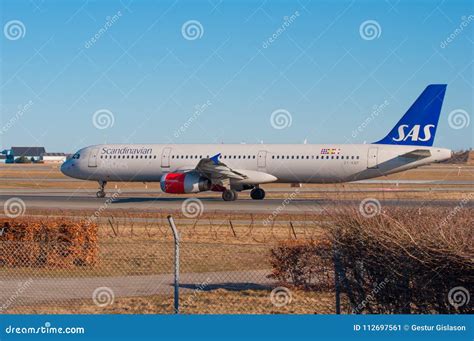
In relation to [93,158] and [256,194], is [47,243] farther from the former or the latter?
[93,158]

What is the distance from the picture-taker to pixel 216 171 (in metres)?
41.5

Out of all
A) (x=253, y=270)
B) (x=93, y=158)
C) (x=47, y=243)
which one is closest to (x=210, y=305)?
(x=253, y=270)

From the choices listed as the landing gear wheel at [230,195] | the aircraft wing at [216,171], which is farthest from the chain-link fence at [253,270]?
the landing gear wheel at [230,195]

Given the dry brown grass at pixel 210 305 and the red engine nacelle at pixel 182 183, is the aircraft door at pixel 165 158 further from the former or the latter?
the dry brown grass at pixel 210 305

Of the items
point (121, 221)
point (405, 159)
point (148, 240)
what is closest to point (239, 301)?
point (148, 240)

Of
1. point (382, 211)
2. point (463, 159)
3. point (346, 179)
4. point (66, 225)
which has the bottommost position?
point (382, 211)

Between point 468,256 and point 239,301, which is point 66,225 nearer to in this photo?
point 239,301

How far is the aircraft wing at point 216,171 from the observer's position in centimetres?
4062

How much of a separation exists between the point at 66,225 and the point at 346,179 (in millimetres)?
24688

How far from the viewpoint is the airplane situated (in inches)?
1597

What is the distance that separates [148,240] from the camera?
24047 mm

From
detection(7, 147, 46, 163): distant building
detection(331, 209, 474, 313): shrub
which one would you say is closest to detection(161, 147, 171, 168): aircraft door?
detection(331, 209, 474, 313): shrub

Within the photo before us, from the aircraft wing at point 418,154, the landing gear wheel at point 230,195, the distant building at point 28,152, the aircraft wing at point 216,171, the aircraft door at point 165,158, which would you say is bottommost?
the landing gear wheel at point 230,195

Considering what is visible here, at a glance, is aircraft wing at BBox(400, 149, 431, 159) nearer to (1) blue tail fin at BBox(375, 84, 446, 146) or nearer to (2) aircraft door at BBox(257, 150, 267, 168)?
(1) blue tail fin at BBox(375, 84, 446, 146)
